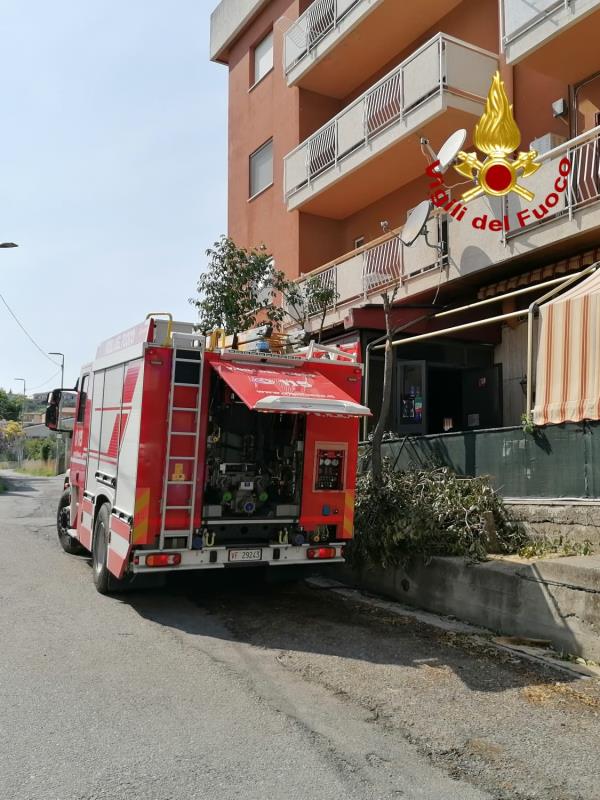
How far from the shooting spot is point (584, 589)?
576cm

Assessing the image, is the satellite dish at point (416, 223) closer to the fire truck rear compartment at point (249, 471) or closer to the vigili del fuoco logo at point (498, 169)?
the vigili del fuoco logo at point (498, 169)

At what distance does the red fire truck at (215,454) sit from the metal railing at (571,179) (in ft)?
12.8

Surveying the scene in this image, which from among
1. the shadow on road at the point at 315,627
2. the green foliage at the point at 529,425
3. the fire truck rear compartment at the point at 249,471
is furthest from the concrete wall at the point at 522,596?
the green foliage at the point at 529,425

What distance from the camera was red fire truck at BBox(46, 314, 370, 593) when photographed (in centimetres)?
680

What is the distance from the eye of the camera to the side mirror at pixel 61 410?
10.7 m

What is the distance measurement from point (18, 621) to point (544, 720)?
4.84 metres

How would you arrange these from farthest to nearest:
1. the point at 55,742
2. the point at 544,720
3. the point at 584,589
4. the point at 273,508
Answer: the point at 273,508 → the point at 584,589 → the point at 544,720 → the point at 55,742

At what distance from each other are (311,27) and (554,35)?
752 cm

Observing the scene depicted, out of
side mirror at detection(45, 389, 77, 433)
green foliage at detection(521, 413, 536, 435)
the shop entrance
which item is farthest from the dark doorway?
side mirror at detection(45, 389, 77, 433)

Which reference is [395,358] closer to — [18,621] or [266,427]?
[266,427]

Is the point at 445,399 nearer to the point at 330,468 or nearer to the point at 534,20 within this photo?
the point at 330,468

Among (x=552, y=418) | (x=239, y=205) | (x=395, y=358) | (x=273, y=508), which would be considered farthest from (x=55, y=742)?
(x=239, y=205)

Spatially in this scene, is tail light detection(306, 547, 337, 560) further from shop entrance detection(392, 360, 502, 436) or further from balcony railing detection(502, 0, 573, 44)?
balcony railing detection(502, 0, 573, 44)

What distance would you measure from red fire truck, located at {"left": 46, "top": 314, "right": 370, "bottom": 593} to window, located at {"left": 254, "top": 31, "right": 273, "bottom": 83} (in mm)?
13266
